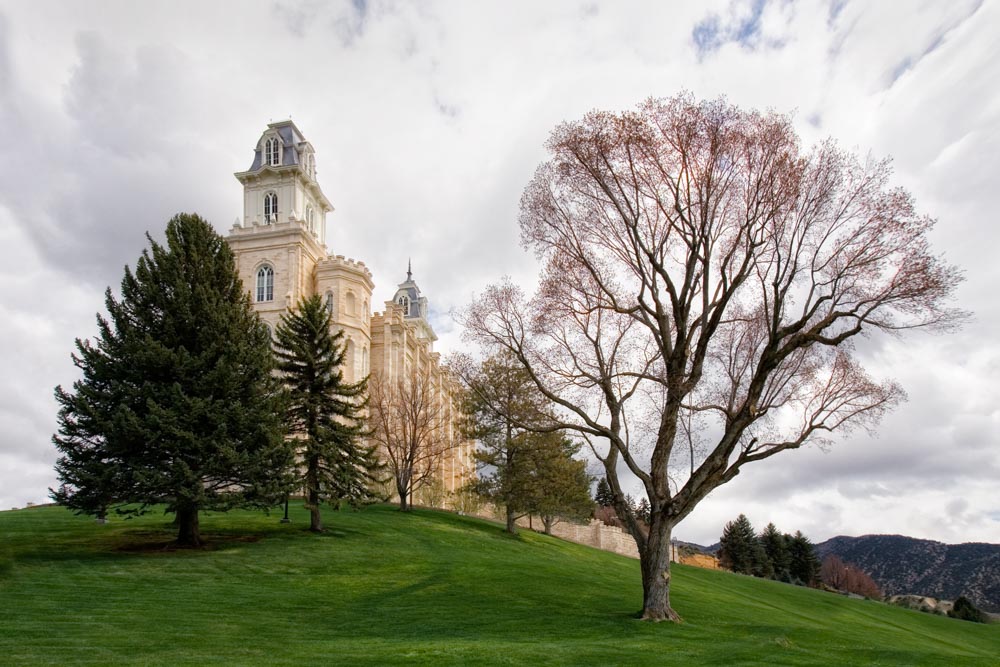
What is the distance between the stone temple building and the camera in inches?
1943

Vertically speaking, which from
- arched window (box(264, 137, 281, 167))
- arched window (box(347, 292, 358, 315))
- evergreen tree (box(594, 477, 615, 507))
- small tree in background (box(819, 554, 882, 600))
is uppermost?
arched window (box(264, 137, 281, 167))

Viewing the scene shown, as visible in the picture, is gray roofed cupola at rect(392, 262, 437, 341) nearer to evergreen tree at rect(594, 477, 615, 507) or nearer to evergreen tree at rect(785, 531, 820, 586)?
evergreen tree at rect(594, 477, 615, 507)

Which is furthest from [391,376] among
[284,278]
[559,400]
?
[559,400]

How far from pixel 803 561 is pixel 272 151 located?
186 ft

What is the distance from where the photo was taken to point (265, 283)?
163 ft

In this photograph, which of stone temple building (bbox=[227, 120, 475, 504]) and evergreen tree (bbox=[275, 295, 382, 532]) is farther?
stone temple building (bbox=[227, 120, 475, 504])

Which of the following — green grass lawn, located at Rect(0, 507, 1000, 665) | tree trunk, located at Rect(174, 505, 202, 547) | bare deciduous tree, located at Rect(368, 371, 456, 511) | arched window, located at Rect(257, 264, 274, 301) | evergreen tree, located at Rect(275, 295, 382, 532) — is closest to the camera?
green grass lawn, located at Rect(0, 507, 1000, 665)

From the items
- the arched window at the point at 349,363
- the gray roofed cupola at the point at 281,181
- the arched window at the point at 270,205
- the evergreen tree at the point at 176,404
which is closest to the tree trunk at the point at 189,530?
the evergreen tree at the point at 176,404

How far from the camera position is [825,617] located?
28.6 meters

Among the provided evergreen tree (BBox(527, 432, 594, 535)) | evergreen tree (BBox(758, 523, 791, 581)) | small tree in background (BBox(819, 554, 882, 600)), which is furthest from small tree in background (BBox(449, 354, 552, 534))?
small tree in background (BBox(819, 554, 882, 600))

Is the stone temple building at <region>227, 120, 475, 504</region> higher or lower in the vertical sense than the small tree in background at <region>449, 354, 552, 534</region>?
higher

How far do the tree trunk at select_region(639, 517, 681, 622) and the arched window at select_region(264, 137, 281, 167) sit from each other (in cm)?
4559

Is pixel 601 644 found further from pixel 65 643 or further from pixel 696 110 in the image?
pixel 696 110

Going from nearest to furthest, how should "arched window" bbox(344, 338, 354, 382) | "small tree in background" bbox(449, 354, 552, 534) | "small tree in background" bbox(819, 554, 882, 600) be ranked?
"small tree in background" bbox(449, 354, 552, 534), "arched window" bbox(344, 338, 354, 382), "small tree in background" bbox(819, 554, 882, 600)
